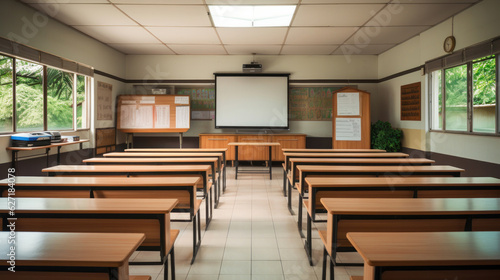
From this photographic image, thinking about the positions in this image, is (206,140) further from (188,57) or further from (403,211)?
(403,211)

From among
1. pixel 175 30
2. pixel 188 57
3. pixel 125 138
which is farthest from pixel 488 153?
pixel 125 138

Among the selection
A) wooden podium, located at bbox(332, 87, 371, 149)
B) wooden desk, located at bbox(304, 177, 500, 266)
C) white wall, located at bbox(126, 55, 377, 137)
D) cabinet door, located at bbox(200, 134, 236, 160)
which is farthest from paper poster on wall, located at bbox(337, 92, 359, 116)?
wooden desk, located at bbox(304, 177, 500, 266)

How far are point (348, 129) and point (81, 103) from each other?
5.86 metres

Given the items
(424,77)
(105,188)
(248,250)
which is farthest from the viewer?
(424,77)

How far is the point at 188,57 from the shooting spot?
316 inches

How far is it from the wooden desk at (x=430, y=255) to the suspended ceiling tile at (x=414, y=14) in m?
4.22

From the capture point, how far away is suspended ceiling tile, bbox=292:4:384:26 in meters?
4.58

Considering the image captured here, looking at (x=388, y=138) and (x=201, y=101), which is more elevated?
(x=201, y=101)

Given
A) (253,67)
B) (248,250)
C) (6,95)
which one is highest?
(253,67)

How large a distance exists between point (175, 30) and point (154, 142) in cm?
338

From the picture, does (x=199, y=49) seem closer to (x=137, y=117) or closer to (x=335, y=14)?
(x=137, y=117)

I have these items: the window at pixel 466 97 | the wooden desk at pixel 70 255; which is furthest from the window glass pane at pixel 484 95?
the wooden desk at pixel 70 255

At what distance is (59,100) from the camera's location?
218 inches

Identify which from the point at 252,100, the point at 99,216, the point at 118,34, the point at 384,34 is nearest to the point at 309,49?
the point at 384,34
